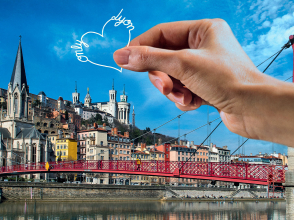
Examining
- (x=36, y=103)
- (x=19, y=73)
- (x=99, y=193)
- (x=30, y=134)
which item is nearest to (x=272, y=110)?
(x=99, y=193)

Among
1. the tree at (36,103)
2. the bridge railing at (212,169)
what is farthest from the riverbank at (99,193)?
the tree at (36,103)

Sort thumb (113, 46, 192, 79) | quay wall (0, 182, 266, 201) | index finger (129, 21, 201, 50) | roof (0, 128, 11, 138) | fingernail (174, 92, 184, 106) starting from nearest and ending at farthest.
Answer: thumb (113, 46, 192, 79) → index finger (129, 21, 201, 50) → fingernail (174, 92, 184, 106) → quay wall (0, 182, 266, 201) → roof (0, 128, 11, 138)

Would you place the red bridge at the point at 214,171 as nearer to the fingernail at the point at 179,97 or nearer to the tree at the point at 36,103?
the fingernail at the point at 179,97

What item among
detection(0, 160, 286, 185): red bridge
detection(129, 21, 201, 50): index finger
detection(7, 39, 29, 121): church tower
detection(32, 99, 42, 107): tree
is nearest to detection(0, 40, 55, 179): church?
detection(7, 39, 29, 121): church tower

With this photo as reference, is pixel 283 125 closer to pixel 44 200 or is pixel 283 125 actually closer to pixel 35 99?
pixel 44 200

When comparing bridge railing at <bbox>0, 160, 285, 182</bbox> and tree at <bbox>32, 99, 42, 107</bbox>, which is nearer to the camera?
bridge railing at <bbox>0, 160, 285, 182</bbox>

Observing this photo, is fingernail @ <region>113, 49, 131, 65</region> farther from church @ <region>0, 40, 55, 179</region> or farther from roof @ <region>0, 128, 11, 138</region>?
roof @ <region>0, 128, 11, 138</region>
